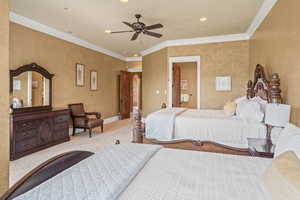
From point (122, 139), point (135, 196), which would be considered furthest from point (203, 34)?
point (135, 196)

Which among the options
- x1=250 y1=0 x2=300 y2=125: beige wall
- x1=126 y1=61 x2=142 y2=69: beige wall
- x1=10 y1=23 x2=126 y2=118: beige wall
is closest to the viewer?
x1=250 y1=0 x2=300 y2=125: beige wall

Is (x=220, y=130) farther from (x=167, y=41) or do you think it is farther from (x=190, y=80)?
(x=190, y=80)

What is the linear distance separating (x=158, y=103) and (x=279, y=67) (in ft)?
13.1

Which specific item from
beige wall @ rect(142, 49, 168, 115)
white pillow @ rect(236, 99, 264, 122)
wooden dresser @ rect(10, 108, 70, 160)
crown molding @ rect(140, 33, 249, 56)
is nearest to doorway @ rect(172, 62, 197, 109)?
beige wall @ rect(142, 49, 168, 115)

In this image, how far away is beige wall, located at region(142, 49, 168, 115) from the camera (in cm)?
607

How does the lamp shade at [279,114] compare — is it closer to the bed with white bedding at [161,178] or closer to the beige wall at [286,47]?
the beige wall at [286,47]

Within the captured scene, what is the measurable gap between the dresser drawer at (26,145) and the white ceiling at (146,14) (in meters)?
2.55

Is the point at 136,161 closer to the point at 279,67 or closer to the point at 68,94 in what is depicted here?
the point at 279,67

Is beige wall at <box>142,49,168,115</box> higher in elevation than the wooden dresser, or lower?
higher

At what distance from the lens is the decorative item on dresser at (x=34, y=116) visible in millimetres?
3277

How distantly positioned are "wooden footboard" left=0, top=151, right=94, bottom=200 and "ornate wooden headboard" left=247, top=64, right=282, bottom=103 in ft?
7.77

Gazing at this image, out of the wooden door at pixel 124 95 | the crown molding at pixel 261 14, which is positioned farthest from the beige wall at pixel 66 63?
the crown molding at pixel 261 14

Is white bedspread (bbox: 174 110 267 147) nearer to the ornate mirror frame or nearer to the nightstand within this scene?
the nightstand

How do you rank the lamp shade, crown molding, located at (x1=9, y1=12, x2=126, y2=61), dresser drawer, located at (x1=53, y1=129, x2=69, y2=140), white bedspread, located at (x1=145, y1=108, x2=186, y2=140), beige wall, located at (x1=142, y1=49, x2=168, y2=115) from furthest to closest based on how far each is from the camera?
1. beige wall, located at (x1=142, y1=49, x2=168, y2=115)
2. dresser drawer, located at (x1=53, y1=129, x2=69, y2=140)
3. crown molding, located at (x1=9, y1=12, x2=126, y2=61)
4. white bedspread, located at (x1=145, y1=108, x2=186, y2=140)
5. the lamp shade
